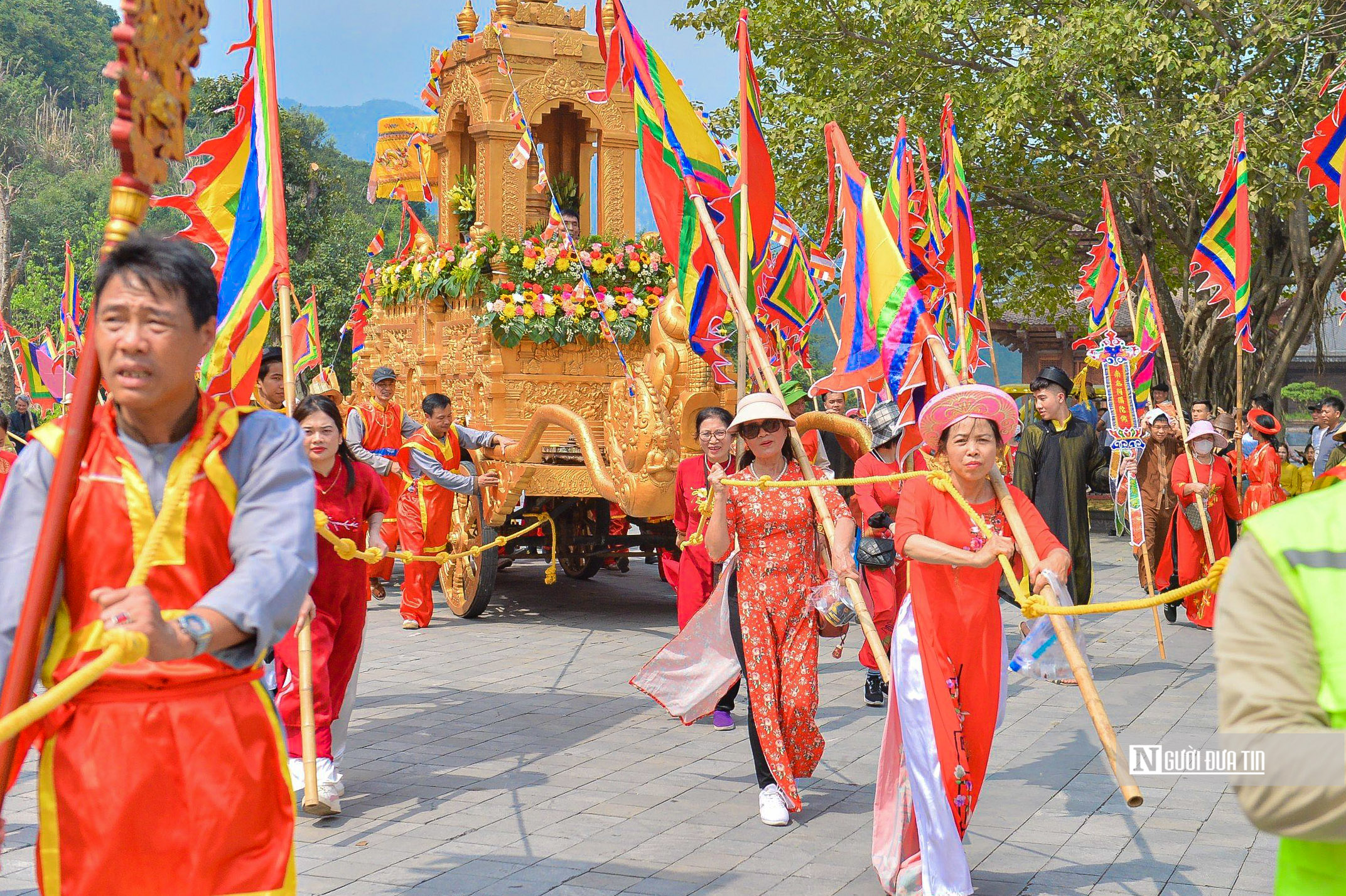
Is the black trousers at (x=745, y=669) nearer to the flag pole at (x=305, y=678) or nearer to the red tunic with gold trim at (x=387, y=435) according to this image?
the flag pole at (x=305, y=678)

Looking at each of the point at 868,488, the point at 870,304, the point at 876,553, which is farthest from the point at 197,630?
the point at 876,553

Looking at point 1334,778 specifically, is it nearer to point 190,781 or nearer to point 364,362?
point 190,781

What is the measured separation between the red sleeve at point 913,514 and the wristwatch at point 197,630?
9.66 ft

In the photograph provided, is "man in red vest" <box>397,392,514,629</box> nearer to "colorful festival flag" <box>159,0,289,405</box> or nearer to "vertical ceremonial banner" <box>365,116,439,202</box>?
"colorful festival flag" <box>159,0,289,405</box>

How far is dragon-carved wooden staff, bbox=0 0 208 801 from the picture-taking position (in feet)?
8.34

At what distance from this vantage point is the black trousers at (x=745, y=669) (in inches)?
233

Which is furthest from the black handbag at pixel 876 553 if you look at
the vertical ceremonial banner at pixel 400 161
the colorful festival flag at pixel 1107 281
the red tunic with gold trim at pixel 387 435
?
the vertical ceremonial banner at pixel 400 161

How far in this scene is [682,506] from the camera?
7.95 metres

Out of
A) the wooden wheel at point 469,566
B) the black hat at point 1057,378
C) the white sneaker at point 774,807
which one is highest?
the black hat at point 1057,378

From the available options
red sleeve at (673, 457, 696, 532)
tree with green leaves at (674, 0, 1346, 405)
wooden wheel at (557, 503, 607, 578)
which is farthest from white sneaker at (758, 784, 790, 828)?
tree with green leaves at (674, 0, 1346, 405)

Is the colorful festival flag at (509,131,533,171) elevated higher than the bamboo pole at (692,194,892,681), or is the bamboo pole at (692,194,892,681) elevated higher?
the colorful festival flag at (509,131,533,171)

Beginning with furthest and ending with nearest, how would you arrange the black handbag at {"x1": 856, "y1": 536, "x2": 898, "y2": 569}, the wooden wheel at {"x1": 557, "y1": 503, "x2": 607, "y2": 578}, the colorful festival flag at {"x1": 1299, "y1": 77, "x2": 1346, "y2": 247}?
1. the wooden wheel at {"x1": 557, "y1": 503, "x2": 607, "y2": 578}
2. the black handbag at {"x1": 856, "y1": 536, "x2": 898, "y2": 569}
3. the colorful festival flag at {"x1": 1299, "y1": 77, "x2": 1346, "y2": 247}

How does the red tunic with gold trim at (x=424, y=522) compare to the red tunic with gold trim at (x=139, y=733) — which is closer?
the red tunic with gold trim at (x=139, y=733)

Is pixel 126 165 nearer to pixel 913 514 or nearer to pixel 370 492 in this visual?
pixel 913 514
